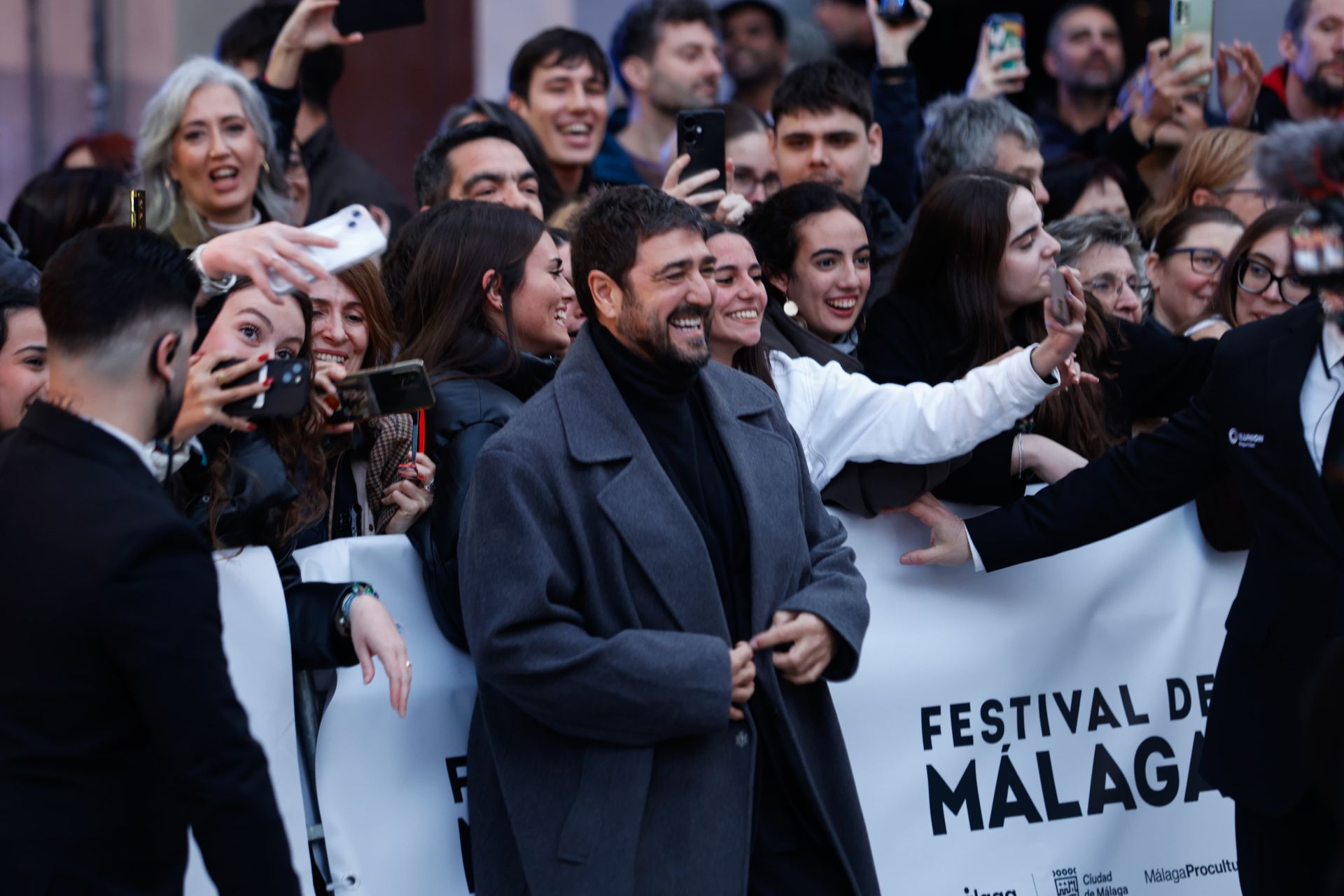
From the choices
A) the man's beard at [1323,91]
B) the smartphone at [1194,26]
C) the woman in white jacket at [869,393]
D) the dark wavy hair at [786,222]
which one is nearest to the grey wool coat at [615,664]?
the woman in white jacket at [869,393]

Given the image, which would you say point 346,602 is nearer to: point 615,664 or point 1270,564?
point 615,664

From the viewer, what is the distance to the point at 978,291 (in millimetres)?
5062

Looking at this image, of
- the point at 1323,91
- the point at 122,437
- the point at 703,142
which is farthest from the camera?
the point at 1323,91

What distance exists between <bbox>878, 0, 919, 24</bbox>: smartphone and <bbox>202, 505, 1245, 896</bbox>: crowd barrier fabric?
274 centimetres

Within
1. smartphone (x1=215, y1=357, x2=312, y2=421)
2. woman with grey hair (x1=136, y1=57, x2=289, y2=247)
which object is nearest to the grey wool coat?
smartphone (x1=215, y1=357, x2=312, y2=421)

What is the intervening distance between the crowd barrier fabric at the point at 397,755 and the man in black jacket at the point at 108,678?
1313mm

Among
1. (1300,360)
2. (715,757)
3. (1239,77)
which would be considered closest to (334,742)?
(715,757)

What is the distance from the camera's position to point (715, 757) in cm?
362

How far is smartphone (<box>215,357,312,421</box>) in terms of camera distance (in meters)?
3.46

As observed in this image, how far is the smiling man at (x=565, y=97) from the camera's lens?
7160mm

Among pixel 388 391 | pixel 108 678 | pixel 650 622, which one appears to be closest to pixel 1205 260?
pixel 650 622

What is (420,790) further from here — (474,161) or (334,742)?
(474,161)

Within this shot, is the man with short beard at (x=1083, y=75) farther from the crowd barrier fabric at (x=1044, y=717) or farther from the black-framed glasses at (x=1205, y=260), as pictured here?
the crowd barrier fabric at (x=1044, y=717)

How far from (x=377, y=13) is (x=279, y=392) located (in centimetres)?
336
